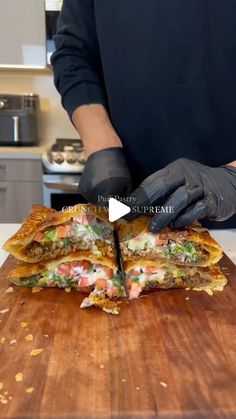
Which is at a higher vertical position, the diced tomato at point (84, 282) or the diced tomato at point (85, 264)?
the diced tomato at point (85, 264)

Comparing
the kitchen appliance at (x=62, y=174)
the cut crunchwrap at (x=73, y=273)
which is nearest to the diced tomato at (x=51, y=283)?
the cut crunchwrap at (x=73, y=273)

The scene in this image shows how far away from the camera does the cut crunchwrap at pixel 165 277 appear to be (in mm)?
860

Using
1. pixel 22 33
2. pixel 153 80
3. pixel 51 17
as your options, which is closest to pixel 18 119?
pixel 22 33

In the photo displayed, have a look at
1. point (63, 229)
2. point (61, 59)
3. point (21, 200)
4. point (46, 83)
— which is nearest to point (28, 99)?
point (46, 83)

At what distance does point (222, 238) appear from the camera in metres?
1.17

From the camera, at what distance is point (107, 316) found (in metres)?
0.77

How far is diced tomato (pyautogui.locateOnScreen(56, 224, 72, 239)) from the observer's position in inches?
33.8

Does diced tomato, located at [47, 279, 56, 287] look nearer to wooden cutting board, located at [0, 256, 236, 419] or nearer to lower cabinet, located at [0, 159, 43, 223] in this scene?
wooden cutting board, located at [0, 256, 236, 419]

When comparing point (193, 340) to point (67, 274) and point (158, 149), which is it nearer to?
point (67, 274)

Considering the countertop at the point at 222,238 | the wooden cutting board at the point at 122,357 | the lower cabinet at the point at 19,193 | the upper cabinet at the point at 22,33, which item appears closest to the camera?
Result: the wooden cutting board at the point at 122,357

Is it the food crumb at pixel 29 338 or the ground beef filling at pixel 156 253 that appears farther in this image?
the ground beef filling at pixel 156 253

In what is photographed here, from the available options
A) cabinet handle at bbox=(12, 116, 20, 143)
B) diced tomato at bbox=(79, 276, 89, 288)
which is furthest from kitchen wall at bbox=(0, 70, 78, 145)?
diced tomato at bbox=(79, 276, 89, 288)

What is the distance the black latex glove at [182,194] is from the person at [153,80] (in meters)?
0.19

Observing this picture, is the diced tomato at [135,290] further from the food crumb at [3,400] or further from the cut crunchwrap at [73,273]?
the food crumb at [3,400]
